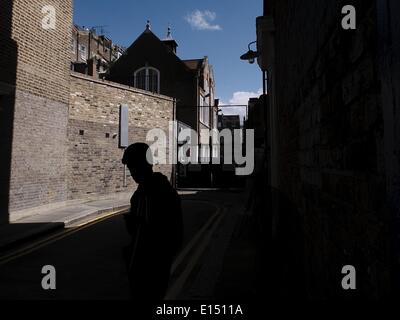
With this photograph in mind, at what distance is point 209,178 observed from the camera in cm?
2434

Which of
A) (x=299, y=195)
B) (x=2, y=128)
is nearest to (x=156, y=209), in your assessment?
(x=299, y=195)

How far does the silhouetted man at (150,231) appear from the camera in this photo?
269 cm

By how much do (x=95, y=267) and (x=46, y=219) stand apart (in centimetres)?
520

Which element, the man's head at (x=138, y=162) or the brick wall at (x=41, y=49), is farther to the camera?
the brick wall at (x=41, y=49)

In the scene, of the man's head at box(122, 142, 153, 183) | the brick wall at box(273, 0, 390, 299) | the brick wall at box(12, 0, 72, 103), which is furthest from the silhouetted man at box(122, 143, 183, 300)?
the brick wall at box(12, 0, 72, 103)

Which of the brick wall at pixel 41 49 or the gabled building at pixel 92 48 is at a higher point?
the gabled building at pixel 92 48

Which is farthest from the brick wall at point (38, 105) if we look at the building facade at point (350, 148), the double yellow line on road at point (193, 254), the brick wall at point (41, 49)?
the building facade at point (350, 148)

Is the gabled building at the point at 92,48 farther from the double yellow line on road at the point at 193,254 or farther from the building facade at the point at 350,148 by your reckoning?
the building facade at the point at 350,148

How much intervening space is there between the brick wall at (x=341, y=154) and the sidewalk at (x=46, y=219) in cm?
679

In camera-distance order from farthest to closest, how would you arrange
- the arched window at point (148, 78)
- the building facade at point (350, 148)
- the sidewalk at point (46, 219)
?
the arched window at point (148, 78), the sidewalk at point (46, 219), the building facade at point (350, 148)

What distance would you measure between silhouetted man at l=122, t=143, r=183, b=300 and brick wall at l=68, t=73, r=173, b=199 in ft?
43.6

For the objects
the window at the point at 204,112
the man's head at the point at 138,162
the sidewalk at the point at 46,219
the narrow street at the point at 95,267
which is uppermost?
the window at the point at 204,112

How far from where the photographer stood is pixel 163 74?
117 feet

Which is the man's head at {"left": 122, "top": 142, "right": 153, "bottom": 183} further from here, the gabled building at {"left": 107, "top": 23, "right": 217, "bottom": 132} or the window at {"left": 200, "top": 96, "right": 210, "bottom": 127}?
the window at {"left": 200, "top": 96, "right": 210, "bottom": 127}
